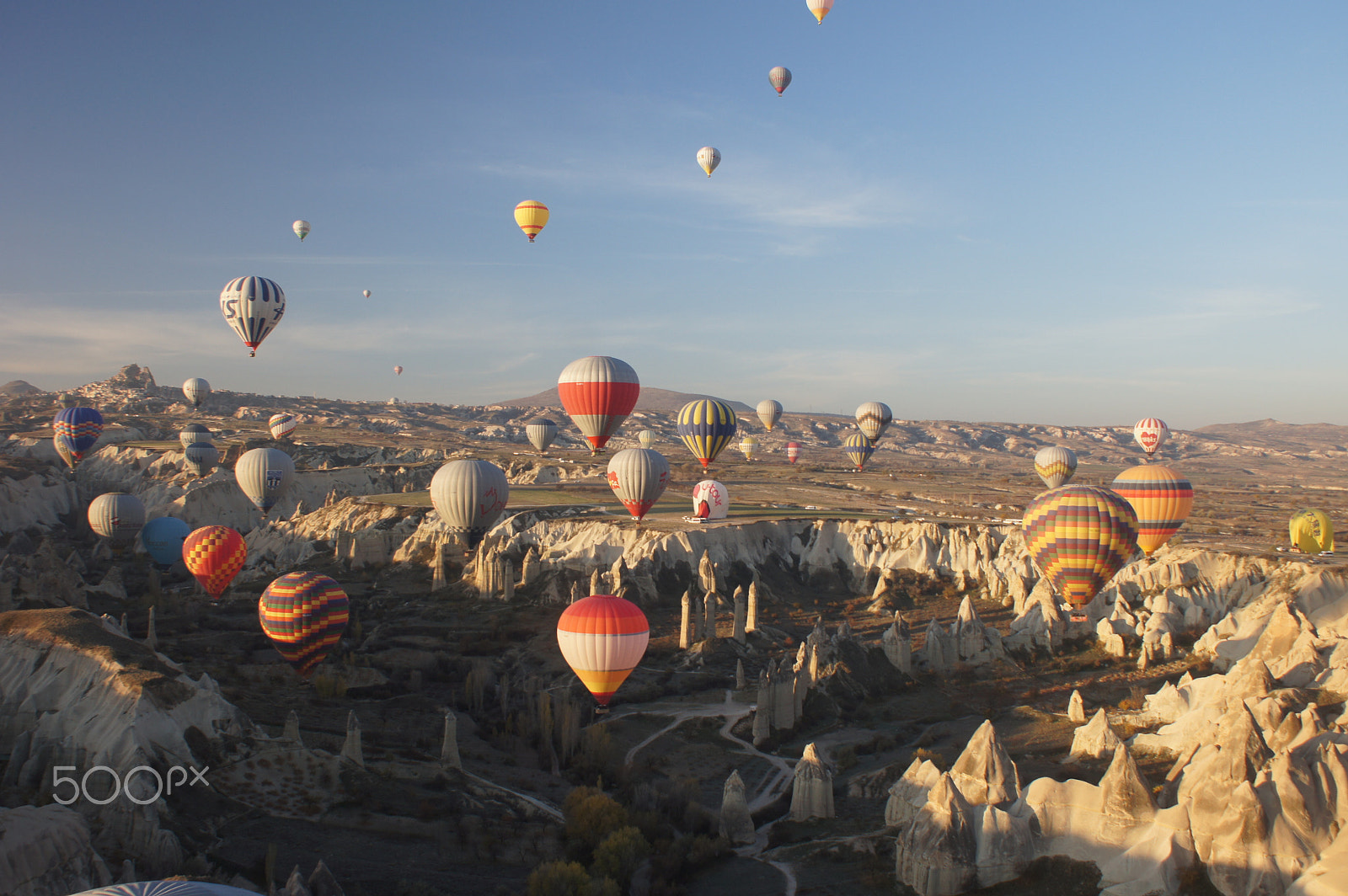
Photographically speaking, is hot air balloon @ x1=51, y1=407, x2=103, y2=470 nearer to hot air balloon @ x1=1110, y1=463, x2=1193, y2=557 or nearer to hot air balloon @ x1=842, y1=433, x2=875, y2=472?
hot air balloon @ x1=842, y1=433, x2=875, y2=472

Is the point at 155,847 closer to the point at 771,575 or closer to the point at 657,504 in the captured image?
the point at 771,575

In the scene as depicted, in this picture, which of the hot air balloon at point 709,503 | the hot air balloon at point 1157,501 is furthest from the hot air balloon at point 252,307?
the hot air balloon at point 1157,501

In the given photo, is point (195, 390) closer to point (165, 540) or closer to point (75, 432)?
point (75, 432)

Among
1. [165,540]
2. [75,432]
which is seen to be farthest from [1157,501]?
[75,432]

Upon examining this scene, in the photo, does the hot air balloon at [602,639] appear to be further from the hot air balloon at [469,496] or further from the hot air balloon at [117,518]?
the hot air balloon at [117,518]

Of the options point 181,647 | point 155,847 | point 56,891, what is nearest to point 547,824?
point 155,847

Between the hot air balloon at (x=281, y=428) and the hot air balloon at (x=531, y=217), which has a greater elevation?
the hot air balloon at (x=531, y=217)
